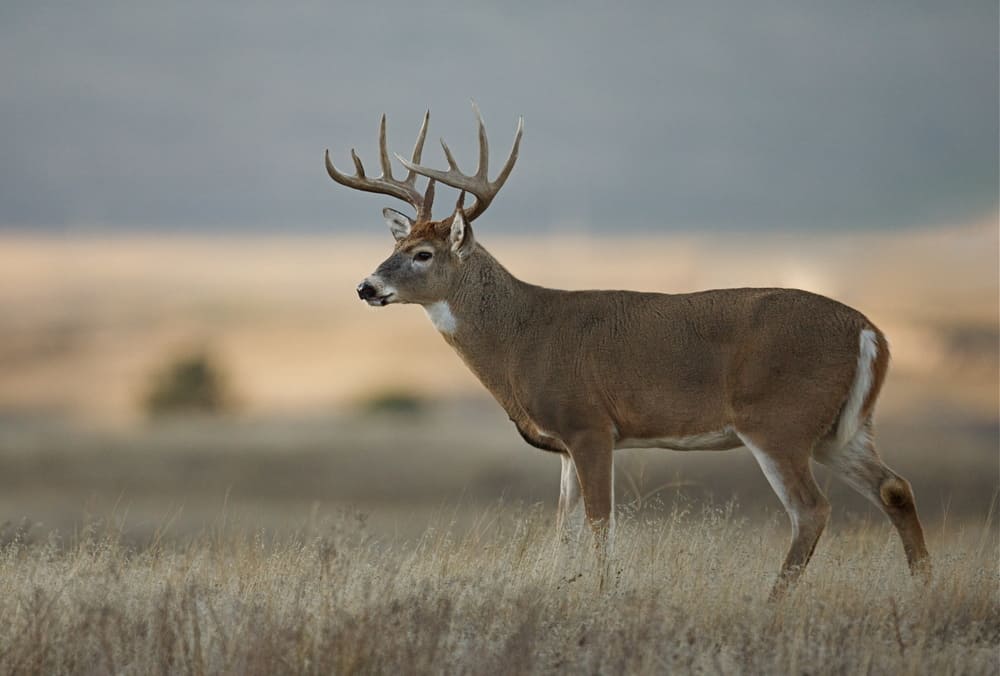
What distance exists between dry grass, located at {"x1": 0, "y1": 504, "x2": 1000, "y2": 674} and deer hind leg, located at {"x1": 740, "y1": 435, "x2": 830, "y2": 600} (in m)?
0.20

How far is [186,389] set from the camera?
227ft

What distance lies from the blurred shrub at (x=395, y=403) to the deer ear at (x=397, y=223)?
63458 millimetres

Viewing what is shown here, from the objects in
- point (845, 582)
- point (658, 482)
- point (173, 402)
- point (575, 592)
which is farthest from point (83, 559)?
point (173, 402)

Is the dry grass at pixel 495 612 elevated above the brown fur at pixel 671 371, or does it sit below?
below

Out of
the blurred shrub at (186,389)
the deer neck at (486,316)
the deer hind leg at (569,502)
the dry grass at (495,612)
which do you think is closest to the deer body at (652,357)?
the deer neck at (486,316)

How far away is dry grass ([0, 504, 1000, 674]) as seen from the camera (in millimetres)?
7246

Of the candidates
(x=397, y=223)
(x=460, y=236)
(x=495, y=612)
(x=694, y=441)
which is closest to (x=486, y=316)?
(x=460, y=236)

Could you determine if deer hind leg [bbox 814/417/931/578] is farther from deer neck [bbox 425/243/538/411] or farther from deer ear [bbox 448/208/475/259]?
deer ear [bbox 448/208/475/259]

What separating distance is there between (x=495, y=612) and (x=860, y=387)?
3237 mm

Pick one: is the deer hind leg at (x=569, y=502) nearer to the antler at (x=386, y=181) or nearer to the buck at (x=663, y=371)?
the buck at (x=663, y=371)

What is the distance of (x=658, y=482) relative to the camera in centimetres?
3170

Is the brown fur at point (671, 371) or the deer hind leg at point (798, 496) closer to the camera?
the deer hind leg at point (798, 496)

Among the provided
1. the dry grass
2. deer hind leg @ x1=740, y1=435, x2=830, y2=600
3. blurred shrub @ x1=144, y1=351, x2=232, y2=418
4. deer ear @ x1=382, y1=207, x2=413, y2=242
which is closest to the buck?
deer hind leg @ x1=740, y1=435, x2=830, y2=600

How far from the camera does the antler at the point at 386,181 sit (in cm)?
1154
